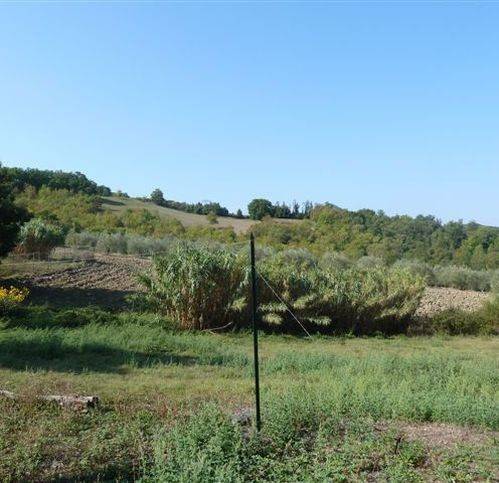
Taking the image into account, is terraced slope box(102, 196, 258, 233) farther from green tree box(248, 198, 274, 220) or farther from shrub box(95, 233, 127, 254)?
shrub box(95, 233, 127, 254)

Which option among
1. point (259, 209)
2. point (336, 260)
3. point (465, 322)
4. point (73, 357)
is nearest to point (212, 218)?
point (259, 209)

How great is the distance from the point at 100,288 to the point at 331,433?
1811cm

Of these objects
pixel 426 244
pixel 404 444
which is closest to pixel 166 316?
pixel 404 444

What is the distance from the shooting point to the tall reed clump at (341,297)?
19.9 metres

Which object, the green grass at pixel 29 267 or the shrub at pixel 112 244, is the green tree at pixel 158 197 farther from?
the green grass at pixel 29 267

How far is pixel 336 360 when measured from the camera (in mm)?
12273

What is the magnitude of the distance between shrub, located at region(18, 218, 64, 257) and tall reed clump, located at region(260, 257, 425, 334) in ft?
37.6

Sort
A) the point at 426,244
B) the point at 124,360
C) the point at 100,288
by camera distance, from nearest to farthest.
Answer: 1. the point at 124,360
2. the point at 100,288
3. the point at 426,244

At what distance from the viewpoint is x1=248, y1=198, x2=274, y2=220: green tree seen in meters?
40.4

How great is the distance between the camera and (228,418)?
252 inches

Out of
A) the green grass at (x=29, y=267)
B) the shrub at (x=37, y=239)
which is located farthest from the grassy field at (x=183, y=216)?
the green grass at (x=29, y=267)

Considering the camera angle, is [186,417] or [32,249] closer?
[186,417]

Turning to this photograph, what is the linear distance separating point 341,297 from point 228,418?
14.6m

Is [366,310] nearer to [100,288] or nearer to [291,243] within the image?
[100,288]
